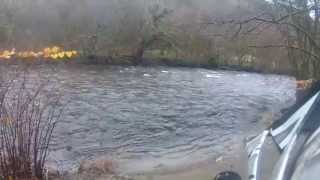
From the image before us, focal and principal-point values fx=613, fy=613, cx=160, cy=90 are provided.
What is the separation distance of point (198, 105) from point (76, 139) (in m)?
6.09

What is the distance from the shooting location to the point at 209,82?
23.5 metres

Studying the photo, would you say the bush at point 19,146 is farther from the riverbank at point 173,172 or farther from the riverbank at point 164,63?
the riverbank at point 164,63

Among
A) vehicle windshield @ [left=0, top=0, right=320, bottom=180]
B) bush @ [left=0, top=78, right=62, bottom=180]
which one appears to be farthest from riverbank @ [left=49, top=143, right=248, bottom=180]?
bush @ [left=0, top=78, right=62, bottom=180]

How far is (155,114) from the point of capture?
14633 millimetres

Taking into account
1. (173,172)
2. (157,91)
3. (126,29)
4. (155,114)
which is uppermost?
(126,29)

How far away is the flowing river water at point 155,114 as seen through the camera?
1017cm

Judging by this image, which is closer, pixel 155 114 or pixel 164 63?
pixel 155 114

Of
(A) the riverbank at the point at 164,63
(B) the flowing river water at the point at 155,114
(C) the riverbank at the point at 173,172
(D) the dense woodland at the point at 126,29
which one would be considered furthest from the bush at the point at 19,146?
(A) the riverbank at the point at 164,63

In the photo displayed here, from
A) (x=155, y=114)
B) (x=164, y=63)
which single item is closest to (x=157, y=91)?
(x=155, y=114)

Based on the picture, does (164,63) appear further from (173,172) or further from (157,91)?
(173,172)

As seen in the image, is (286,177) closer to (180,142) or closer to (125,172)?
(125,172)

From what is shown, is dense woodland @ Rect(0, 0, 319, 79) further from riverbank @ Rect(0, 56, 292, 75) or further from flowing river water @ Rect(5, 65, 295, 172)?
flowing river water @ Rect(5, 65, 295, 172)

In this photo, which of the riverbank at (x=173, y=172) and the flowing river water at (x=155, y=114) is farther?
the flowing river water at (x=155, y=114)

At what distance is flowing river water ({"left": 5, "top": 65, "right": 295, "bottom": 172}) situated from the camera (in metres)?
10.2
